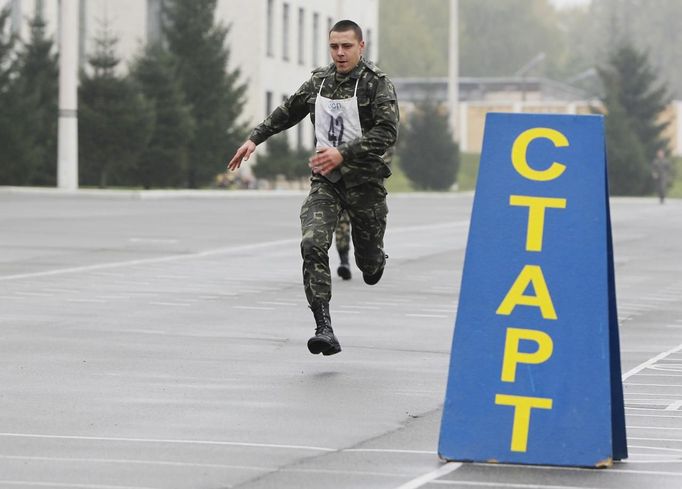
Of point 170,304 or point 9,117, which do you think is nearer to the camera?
point 170,304

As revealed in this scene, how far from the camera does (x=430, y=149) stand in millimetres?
71812

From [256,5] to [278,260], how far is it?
49.0m

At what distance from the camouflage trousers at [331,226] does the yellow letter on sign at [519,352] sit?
352 cm

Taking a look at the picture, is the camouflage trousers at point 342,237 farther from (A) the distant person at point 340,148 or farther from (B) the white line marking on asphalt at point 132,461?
(B) the white line marking on asphalt at point 132,461

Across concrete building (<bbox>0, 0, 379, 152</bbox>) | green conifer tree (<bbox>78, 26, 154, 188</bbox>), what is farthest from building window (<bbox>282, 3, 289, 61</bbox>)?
green conifer tree (<bbox>78, 26, 154, 188</bbox>)

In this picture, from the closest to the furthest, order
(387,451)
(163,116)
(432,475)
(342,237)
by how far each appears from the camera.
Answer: (432,475), (387,451), (342,237), (163,116)

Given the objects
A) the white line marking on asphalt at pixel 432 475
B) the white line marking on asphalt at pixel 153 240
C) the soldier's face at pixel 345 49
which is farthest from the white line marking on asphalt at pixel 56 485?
the white line marking on asphalt at pixel 153 240

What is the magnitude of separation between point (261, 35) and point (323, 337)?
59955 millimetres

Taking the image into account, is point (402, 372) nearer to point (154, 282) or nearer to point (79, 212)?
point (154, 282)

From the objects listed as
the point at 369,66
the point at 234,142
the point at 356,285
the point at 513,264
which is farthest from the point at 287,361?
the point at 234,142

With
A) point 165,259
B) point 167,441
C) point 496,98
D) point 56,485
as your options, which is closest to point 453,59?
point 496,98

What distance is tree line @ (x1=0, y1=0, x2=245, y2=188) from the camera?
4659 centimetres

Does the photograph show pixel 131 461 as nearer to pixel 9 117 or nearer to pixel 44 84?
pixel 9 117

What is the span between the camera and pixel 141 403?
880 cm
